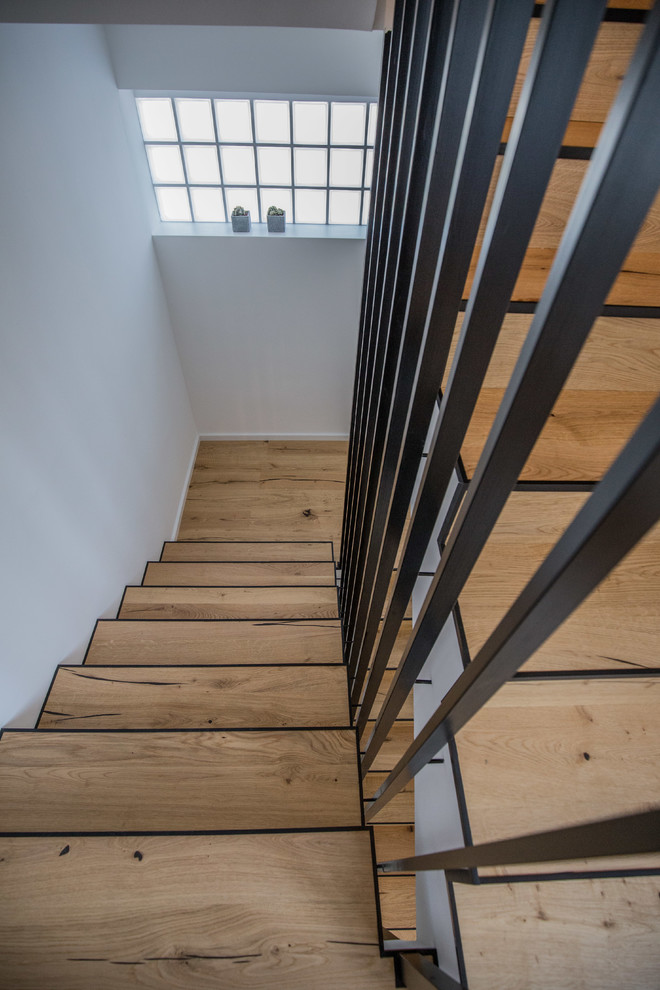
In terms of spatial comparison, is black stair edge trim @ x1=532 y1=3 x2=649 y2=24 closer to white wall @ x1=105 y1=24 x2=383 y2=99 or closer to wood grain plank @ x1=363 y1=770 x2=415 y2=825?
white wall @ x1=105 y1=24 x2=383 y2=99

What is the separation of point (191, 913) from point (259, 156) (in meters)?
3.56

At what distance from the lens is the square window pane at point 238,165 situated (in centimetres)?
298

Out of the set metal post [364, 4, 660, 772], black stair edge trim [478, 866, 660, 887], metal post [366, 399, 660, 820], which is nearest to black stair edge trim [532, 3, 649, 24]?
metal post [364, 4, 660, 772]

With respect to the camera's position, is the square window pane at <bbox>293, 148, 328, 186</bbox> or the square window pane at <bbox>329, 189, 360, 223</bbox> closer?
the square window pane at <bbox>293, 148, 328, 186</bbox>

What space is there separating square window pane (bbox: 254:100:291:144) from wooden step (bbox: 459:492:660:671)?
293 cm

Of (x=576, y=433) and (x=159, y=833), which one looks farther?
(x=159, y=833)

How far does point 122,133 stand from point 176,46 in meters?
0.49

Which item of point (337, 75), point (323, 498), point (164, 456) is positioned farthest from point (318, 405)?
point (337, 75)

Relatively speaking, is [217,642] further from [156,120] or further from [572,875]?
[156,120]

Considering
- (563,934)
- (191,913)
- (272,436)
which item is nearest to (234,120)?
(272,436)

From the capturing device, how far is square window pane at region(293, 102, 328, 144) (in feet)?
9.28

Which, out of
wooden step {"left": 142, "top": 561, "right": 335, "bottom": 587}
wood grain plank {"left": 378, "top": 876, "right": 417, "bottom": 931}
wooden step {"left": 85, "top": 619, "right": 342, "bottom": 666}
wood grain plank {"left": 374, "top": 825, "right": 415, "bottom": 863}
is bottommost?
wood grain plank {"left": 378, "top": 876, "right": 417, "bottom": 931}

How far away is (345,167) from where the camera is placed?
3.07 m

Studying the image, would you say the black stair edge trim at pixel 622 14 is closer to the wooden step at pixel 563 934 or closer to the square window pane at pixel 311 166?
the wooden step at pixel 563 934
